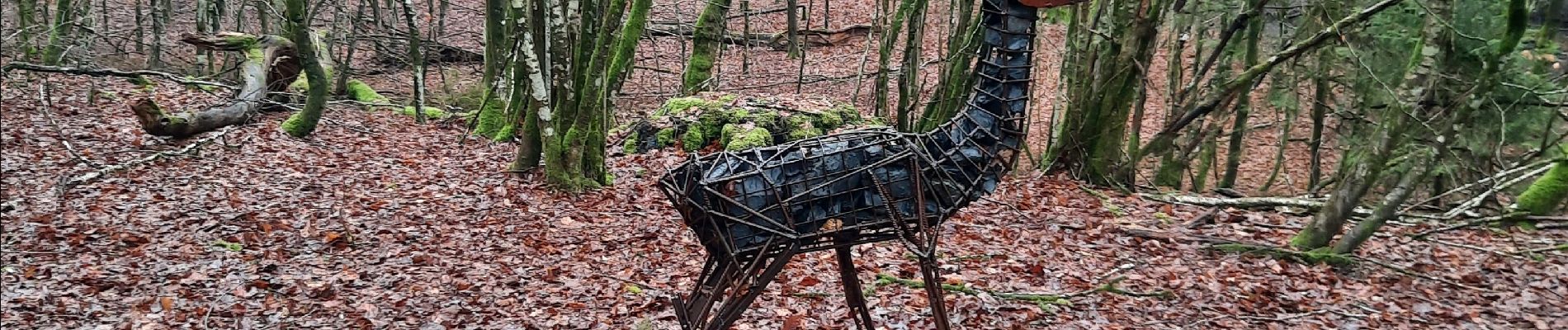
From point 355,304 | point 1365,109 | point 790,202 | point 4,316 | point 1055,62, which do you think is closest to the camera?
point 790,202

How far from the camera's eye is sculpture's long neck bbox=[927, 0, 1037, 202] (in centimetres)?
362

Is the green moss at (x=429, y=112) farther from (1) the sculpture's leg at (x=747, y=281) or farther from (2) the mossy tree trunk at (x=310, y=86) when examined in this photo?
(1) the sculpture's leg at (x=747, y=281)

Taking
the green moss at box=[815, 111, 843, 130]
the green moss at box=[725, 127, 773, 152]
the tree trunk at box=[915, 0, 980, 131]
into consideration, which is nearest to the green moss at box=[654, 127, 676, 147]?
the green moss at box=[725, 127, 773, 152]

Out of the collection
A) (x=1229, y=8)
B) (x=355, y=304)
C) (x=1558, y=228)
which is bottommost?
(x=355, y=304)

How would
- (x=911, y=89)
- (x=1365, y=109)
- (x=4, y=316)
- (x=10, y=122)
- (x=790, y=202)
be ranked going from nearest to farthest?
1. (x=790, y=202)
2. (x=4, y=316)
3. (x=10, y=122)
4. (x=1365, y=109)
5. (x=911, y=89)

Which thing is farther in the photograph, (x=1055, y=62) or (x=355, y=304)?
(x=1055, y=62)

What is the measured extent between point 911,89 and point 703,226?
27.5 feet

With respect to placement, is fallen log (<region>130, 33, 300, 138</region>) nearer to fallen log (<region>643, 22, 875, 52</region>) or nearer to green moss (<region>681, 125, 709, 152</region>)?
green moss (<region>681, 125, 709, 152</region>)

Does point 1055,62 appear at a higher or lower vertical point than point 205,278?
higher

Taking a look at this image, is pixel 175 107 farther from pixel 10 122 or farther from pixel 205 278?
pixel 205 278

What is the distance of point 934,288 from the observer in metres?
3.81

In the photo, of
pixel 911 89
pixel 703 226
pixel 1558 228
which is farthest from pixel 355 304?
pixel 1558 228

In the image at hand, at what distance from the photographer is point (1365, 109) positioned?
11078 mm

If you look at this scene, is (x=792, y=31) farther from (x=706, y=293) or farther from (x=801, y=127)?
(x=706, y=293)
